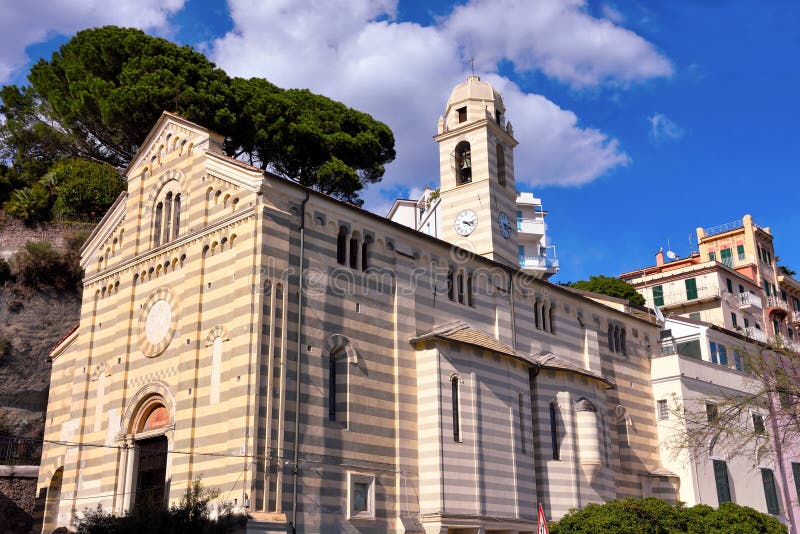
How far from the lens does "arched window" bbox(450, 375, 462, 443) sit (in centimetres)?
2641

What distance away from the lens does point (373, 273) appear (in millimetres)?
26797

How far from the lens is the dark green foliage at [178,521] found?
19.9m

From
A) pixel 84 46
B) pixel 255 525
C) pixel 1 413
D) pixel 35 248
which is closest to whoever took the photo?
pixel 255 525

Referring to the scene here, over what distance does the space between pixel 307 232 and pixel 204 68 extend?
21.5 metres

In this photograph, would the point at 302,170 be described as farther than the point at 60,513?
Yes

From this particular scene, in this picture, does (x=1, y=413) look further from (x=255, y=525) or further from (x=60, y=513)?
(x=255, y=525)

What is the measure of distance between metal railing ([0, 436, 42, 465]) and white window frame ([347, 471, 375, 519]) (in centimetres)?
1643

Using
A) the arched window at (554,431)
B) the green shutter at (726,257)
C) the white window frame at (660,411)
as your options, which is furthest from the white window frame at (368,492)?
the green shutter at (726,257)

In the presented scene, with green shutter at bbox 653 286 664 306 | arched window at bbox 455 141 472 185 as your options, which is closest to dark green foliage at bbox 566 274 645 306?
green shutter at bbox 653 286 664 306

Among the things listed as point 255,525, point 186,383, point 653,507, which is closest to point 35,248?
point 186,383

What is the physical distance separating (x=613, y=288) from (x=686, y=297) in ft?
16.8

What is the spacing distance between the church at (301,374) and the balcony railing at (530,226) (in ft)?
87.4

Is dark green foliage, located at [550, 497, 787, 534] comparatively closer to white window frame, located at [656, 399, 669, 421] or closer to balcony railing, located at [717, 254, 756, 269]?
white window frame, located at [656, 399, 669, 421]

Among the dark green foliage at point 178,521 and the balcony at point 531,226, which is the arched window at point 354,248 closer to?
the dark green foliage at point 178,521
